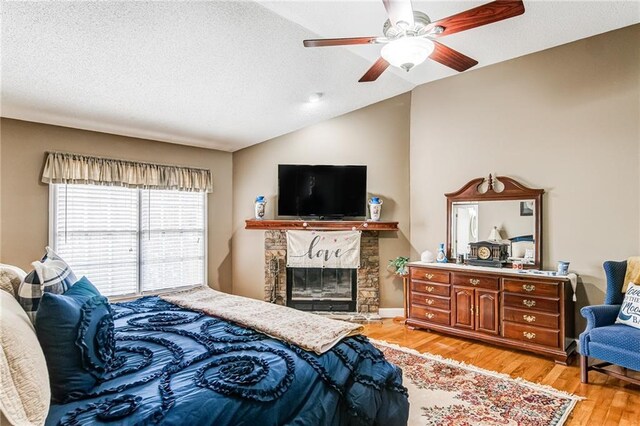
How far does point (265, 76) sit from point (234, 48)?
59cm

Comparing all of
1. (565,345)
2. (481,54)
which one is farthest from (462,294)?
(481,54)

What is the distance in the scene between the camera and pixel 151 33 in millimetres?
2770

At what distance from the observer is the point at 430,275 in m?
4.30

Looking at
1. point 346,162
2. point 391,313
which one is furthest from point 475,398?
point 346,162

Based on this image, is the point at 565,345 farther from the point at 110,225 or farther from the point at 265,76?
the point at 110,225

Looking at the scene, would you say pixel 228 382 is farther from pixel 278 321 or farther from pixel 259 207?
pixel 259 207

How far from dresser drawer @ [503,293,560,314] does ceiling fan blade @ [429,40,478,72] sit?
91.8 inches

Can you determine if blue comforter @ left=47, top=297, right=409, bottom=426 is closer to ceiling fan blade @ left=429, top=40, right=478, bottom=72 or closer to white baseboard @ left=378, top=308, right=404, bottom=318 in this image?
ceiling fan blade @ left=429, top=40, right=478, bottom=72

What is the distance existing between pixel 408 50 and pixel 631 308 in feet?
8.95

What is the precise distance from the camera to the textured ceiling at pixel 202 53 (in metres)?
2.62

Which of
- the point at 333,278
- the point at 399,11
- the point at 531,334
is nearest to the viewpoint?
the point at 399,11

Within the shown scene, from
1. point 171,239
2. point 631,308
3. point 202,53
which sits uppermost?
point 202,53

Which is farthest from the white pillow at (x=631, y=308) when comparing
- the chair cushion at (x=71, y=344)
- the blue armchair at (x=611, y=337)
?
the chair cushion at (x=71, y=344)

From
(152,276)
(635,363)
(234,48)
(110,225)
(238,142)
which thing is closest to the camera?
(635,363)
